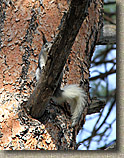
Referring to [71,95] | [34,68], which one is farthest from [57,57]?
[71,95]

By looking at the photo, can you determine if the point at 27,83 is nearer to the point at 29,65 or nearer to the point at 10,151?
the point at 29,65

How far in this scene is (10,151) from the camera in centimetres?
94

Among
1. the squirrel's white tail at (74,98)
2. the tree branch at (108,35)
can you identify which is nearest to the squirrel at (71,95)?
the squirrel's white tail at (74,98)

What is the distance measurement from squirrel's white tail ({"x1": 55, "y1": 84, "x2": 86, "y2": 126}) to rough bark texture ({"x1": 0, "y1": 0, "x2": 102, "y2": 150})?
1.2 inches

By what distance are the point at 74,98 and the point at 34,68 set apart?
0.71 ft

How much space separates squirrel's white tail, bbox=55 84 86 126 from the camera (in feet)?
3.64

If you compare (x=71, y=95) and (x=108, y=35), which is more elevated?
(x=108, y=35)

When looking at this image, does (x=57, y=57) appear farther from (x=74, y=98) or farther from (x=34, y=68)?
(x=74, y=98)

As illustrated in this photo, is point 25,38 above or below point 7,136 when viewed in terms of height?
above

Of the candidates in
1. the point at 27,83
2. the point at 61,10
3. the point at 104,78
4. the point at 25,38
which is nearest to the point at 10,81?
the point at 27,83

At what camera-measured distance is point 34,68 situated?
1.07 metres

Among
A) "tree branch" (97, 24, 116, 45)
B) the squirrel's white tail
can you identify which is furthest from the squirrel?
"tree branch" (97, 24, 116, 45)

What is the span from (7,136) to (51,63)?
0.28m

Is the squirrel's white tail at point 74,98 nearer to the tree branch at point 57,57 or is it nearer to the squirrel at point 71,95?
the squirrel at point 71,95
